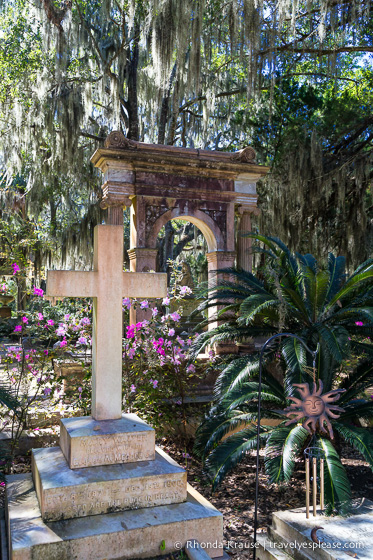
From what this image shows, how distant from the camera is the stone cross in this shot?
3941mm

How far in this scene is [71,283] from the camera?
3.92 meters

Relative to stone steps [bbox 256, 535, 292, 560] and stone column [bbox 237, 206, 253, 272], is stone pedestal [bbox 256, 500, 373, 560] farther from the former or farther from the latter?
stone column [bbox 237, 206, 253, 272]

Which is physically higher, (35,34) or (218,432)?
(35,34)

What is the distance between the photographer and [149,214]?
345 inches

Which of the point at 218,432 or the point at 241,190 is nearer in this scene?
the point at 218,432

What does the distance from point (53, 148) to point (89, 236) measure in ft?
10.5

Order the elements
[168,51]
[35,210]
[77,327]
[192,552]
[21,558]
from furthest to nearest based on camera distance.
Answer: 1. [35,210]
2. [168,51]
3. [77,327]
4. [192,552]
5. [21,558]

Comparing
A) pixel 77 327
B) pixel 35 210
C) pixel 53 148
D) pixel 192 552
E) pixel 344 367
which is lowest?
pixel 192 552

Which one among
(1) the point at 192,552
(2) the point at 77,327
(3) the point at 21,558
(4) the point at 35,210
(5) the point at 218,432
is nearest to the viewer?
(3) the point at 21,558

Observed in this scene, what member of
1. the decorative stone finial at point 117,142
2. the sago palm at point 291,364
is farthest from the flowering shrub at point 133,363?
the decorative stone finial at point 117,142

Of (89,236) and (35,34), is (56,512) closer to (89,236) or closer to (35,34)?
(89,236)

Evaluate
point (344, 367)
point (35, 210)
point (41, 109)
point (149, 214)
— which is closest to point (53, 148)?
point (41, 109)

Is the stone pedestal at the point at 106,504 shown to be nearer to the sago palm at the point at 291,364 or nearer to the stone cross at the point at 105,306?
the stone cross at the point at 105,306

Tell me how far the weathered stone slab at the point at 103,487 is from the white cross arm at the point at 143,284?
1412mm
